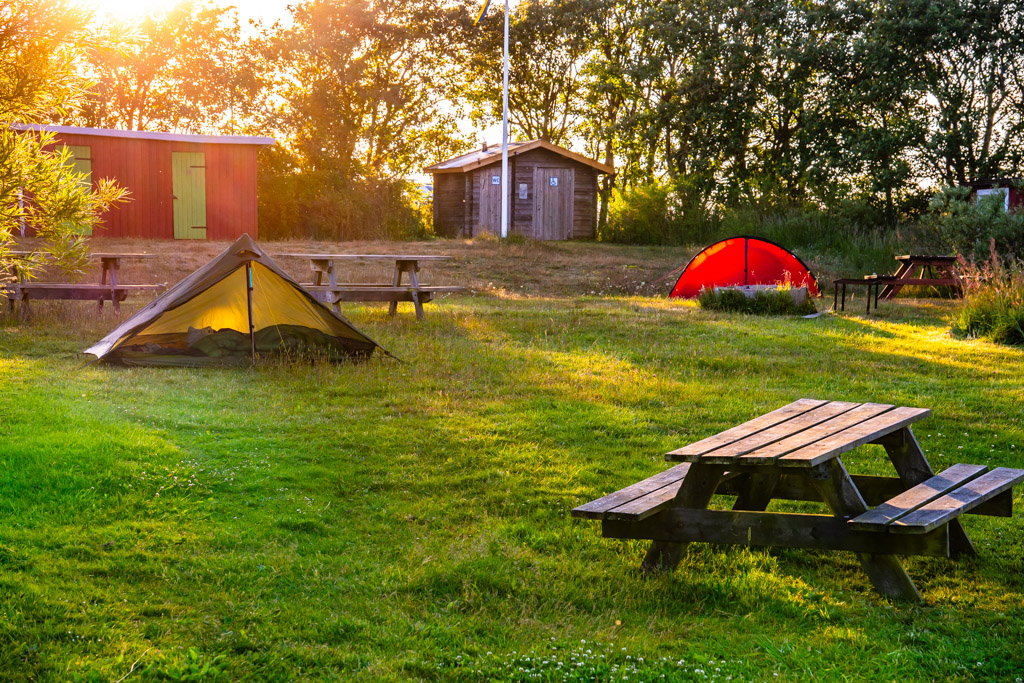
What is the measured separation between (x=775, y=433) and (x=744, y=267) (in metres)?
13.7

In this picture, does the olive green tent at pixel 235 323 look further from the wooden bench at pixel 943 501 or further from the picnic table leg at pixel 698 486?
the wooden bench at pixel 943 501

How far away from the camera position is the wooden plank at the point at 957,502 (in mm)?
3554

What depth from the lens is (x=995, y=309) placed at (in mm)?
11953

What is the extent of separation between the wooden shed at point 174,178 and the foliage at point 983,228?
16.8m

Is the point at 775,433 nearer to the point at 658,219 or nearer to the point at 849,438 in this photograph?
the point at 849,438

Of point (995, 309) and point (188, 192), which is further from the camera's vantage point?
point (188, 192)

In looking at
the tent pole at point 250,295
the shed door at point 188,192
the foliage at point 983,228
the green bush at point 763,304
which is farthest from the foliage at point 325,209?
Result: the tent pole at point 250,295

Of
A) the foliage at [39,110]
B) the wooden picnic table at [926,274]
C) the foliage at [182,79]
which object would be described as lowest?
the wooden picnic table at [926,274]

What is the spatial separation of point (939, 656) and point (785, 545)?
0.70m

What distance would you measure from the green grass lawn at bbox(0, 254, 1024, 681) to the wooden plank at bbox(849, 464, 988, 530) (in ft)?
1.28

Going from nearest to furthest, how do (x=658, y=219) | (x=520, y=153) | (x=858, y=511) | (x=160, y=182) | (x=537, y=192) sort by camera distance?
(x=858, y=511) → (x=160, y=182) → (x=658, y=219) → (x=520, y=153) → (x=537, y=192)

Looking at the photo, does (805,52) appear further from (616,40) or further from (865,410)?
(865,410)

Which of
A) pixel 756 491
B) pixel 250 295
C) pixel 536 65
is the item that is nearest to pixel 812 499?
pixel 756 491

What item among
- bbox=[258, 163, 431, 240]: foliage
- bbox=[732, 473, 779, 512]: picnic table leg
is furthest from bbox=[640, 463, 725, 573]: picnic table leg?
bbox=[258, 163, 431, 240]: foliage
